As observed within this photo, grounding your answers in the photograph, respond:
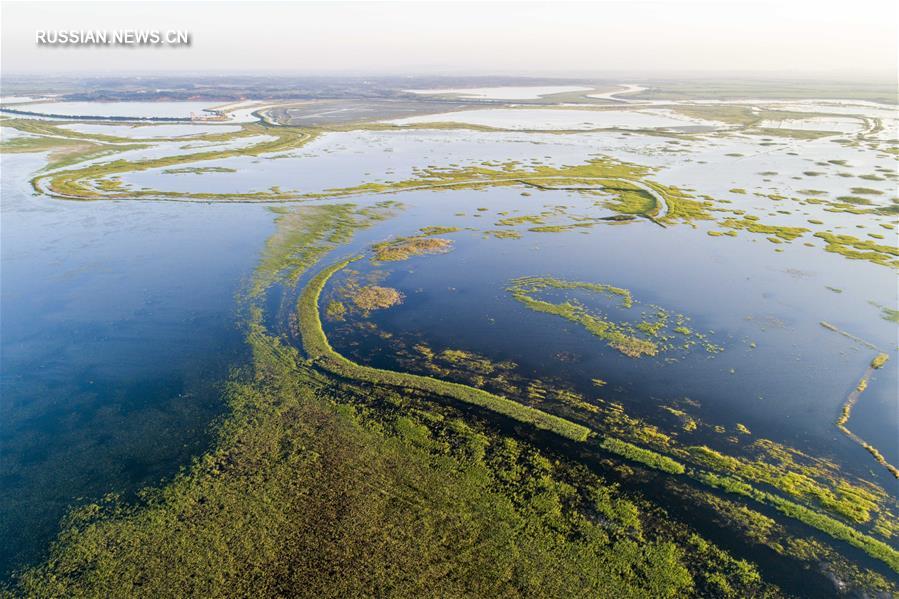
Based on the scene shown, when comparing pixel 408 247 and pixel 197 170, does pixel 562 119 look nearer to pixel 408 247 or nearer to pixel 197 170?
pixel 197 170

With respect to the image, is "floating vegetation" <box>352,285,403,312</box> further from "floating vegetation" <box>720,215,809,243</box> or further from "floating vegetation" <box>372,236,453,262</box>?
"floating vegetation" <box>720,215,809,243</box>

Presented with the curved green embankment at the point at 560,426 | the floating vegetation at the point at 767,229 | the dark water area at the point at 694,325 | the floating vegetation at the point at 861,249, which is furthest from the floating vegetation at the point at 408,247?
the floating vegetation at the point at 861,249

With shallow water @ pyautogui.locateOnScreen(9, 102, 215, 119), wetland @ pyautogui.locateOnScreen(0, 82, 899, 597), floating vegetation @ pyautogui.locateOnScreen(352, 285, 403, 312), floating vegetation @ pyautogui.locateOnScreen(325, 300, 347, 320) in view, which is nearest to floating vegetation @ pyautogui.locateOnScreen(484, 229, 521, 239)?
wetland @ pyautogui.locateOnScreen(0, 82, 899, 597)

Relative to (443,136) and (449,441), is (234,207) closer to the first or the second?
(449,441)

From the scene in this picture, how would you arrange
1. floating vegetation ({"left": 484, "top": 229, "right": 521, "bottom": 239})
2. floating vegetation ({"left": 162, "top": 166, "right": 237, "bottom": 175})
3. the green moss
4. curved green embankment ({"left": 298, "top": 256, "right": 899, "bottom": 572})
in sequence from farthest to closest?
1. floating vegetation ({"left": 162, "top": 166, "right": 237, "bottom": 175})
2. floating vegetation ({"left": 484, "top": 229, "right": 521, "bottom": 239})
3. the green moss
4. curved green embankment ({"left": 298, "top": 256, "right": 899, "bottom": 572})

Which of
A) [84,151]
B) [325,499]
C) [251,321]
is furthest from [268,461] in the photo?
[84,151]

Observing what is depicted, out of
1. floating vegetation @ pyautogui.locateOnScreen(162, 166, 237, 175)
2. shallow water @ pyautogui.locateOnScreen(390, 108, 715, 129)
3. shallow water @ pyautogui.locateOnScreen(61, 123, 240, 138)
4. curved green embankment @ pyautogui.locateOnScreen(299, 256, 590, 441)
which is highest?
shallow water @ pyautogui.locateOnScreen(390, 108, 715, 129)

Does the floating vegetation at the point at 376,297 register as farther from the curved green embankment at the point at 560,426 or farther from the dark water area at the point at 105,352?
the dark water area at the point at 105,352

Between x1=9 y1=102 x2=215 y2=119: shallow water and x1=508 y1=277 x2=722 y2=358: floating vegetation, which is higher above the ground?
x1=9 y1=102 x2=215 y2=119: shallow water
